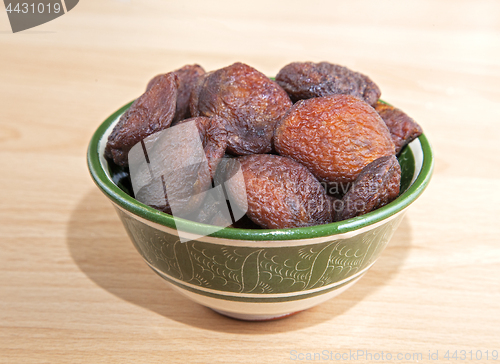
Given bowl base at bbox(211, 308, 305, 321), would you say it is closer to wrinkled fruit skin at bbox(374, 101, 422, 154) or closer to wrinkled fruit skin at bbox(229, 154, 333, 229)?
wrinkled fruit skin at bbox(229, 154, 333, 229)

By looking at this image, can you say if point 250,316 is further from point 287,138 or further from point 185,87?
point 185,87

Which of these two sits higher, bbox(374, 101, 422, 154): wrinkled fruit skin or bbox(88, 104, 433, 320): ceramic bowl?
bbox(374, 101, 422, 154): wrinkled fruit skin
